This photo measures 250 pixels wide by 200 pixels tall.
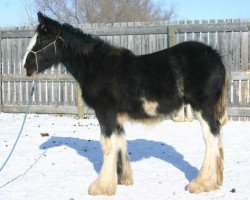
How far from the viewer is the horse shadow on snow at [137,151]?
7090 mm

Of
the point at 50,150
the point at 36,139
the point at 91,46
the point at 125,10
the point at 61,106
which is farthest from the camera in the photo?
the point at 125,10

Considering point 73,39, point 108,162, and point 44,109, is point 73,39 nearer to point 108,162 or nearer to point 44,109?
point 108,162

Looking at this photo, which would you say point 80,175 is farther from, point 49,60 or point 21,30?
point 21,30

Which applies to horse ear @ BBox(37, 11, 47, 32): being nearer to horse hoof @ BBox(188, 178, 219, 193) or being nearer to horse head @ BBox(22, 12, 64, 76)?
horse head @ BBox(22, 12, 64, 76)

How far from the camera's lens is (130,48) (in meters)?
12.4

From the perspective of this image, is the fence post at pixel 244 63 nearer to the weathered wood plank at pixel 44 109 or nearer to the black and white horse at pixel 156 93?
the weathered wood plank at pixel 44 109

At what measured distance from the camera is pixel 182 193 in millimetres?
5652

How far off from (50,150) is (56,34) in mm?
2849

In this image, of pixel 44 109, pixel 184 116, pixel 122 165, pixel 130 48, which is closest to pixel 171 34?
pixel 130 48

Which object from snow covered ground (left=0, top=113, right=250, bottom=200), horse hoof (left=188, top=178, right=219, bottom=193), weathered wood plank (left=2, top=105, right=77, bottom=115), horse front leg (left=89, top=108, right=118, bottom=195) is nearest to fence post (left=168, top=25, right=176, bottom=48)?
snow covered ground (left=0, top=113, right=250, bottom=200)

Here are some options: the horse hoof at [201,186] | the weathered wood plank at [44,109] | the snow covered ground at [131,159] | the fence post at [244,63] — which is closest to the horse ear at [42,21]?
the snow covered ground at [131,159]

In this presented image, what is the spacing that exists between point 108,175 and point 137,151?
8.14 feet

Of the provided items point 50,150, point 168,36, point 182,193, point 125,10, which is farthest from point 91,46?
point 125,10

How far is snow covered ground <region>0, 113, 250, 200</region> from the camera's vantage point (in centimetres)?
577
